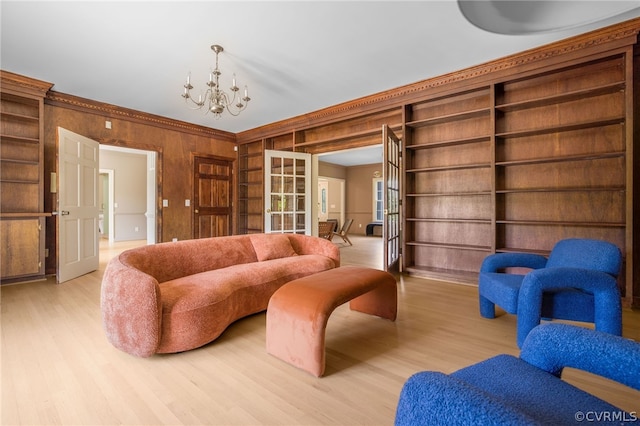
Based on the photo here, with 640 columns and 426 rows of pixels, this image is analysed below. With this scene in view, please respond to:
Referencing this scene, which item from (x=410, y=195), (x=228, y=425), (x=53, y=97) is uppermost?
(x=53, y=97)

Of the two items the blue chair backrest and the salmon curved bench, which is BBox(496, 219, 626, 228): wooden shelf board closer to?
the blue chair backrest

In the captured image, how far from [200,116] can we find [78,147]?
1.80 m

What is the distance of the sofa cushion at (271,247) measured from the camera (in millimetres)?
3217

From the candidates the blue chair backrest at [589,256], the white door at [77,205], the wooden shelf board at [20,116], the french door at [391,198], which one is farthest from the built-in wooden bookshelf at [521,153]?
the wooden shelf board at [20,116]

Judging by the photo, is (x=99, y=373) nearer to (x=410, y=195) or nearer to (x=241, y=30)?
(x=241, y=30)

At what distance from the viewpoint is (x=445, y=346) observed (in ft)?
6.68

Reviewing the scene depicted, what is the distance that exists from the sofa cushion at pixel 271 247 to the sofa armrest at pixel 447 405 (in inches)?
101

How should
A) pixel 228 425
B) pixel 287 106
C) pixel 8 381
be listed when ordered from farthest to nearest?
1. pixel 287 106
2. pixel 8 381
3. pixel 228 425

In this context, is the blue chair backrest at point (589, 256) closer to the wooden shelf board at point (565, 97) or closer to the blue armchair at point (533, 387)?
the blue armchair at point (533, 387)

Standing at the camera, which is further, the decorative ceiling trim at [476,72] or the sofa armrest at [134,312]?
the decorative ceiling trim at [476,72]

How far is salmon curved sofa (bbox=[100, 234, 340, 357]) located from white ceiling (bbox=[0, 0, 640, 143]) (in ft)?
6.34

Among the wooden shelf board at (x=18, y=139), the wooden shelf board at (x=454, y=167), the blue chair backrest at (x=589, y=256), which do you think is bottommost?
the blue chair backrest at (x=589, y=256)

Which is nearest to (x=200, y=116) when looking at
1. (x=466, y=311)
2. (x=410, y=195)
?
(x=410, y=195)

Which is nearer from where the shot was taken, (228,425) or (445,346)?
(228,425)
